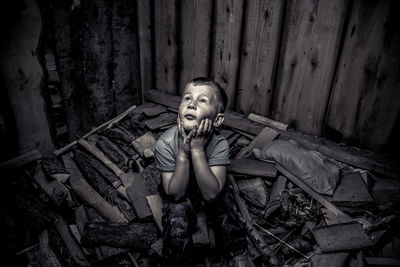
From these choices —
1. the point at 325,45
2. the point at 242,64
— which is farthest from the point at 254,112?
the point at 325,45

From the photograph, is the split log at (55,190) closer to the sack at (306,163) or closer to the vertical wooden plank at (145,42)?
the vertical wooden plank at (145,42)

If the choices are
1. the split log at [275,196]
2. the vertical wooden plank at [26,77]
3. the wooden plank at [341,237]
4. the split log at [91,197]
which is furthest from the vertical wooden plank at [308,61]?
the vertical wooden plank at [26,77]

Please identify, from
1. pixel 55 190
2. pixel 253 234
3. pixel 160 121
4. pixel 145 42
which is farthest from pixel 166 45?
pixel 253 234

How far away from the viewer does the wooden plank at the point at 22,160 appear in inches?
132

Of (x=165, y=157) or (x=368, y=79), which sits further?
(x=368, y=79)

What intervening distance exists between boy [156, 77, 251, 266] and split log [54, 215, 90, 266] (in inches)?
35.4

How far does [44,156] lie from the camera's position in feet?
12.1

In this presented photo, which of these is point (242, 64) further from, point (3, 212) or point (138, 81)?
point (3, 212)

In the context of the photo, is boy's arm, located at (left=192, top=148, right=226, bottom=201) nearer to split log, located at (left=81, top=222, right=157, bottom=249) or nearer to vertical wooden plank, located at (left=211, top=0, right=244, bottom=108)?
split log, located at (left=81, top=222, right=157, bottom=249)

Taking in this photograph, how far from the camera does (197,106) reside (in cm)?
240

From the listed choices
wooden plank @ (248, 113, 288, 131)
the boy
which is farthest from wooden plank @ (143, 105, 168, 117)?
the boy

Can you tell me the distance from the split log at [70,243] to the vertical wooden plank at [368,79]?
2.96 meters

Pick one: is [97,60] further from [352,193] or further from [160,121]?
[352,193]

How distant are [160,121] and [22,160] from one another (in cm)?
171
